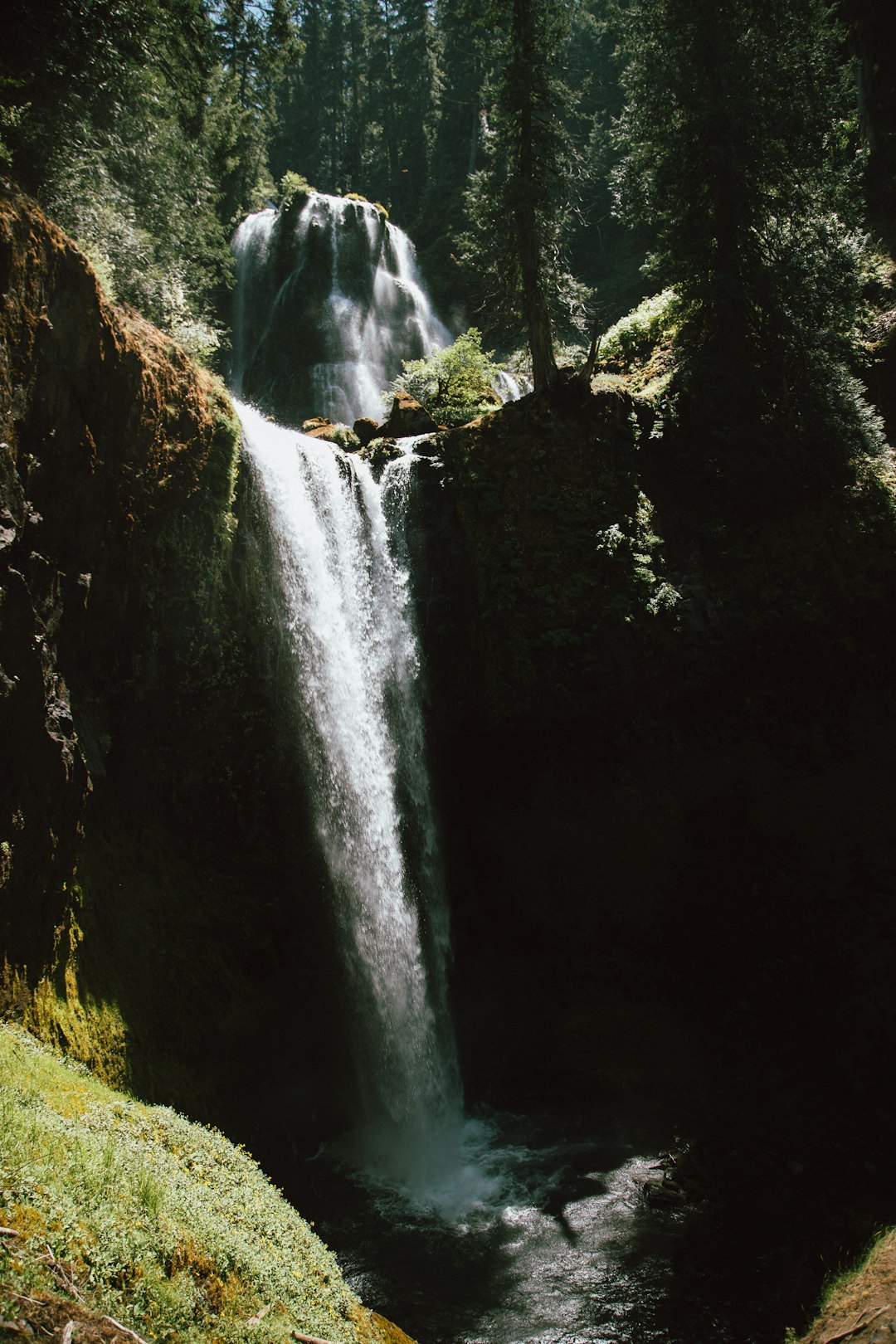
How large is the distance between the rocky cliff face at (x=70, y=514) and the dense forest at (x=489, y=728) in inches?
2.1

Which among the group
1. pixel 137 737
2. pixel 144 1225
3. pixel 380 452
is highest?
pixel 380 452

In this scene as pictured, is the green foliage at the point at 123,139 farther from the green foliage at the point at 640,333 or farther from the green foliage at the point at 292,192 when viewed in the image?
the green foliage at the point at 292,192

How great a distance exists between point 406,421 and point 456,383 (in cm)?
262

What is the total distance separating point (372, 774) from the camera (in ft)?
37.5

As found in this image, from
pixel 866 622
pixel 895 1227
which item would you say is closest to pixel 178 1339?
pixel 895 1227

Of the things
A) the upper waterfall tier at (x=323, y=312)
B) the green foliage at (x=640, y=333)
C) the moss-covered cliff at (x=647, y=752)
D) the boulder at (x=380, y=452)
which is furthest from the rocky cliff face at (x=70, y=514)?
the upper waterfall tier at (x=323, y=312)

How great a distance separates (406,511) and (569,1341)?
10910mm

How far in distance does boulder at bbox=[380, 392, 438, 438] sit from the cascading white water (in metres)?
2.63

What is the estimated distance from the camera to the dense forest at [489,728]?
7.21 metres

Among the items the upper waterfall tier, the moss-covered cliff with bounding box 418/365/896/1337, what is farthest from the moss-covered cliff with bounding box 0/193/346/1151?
the upper waterfall tier

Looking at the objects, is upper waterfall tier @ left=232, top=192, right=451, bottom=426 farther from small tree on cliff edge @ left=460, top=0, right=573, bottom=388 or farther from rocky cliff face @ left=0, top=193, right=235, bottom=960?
rocky cliff face @ left=0, top=193, right=235, bottom=960

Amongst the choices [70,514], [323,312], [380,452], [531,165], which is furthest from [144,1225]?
[323,312]

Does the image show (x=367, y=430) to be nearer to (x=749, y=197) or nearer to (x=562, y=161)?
(x=562, y=161)

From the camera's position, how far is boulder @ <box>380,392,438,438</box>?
15.3 meters
